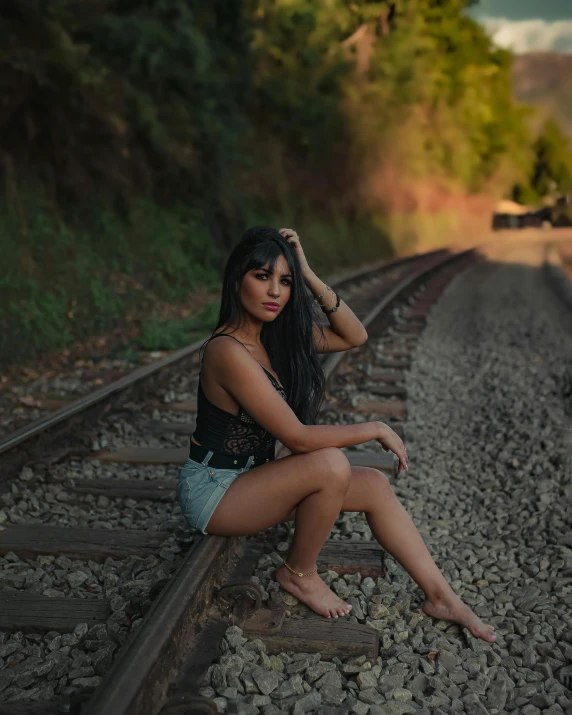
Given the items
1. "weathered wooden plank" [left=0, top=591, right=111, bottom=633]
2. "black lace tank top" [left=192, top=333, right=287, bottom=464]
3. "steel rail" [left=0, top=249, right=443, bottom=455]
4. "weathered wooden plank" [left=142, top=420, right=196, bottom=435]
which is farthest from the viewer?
"weathered wooden plank" [left=142, top=420, right=196, bottom=435]

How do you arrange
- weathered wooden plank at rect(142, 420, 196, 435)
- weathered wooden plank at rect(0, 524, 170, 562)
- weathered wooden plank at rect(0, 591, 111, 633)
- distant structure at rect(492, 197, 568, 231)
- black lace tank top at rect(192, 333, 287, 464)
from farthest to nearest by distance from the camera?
distant structure at rect(492, 197, 568, 231) < weathered wooden plank at rect(142, 420, 196, 435) < weathered wooden plank at rect(0, 524, 170, 562) < black lace tank top at rect(192, 333, 287, 464) < weathered wooden plank at rect(0, 591, 111, 633)

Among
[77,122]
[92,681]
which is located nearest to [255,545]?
[92,681]

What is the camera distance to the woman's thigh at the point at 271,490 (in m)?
2.73

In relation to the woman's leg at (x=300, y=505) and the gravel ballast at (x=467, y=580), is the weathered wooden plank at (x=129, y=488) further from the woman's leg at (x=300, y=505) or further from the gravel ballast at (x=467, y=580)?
the woman's leg at (x=300, y=505)

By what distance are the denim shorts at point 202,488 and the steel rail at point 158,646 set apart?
0.10m

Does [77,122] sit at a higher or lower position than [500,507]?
higher

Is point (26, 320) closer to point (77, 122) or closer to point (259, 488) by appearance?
point (77, 122)

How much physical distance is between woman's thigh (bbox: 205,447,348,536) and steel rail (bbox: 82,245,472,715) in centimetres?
10

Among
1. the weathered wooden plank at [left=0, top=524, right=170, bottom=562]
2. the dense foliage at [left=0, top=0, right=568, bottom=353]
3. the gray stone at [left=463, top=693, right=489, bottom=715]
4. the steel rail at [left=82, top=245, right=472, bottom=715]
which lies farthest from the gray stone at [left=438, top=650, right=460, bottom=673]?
the dense foliage at [left=0, top=0, right=568, bottom=353]

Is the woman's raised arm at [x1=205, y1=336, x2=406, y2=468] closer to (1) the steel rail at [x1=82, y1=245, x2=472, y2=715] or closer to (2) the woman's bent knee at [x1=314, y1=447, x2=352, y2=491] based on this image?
(2) the woman's bent knee at [x1=314, y1=447, x2=352, y2=491]

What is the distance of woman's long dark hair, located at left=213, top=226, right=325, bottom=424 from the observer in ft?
9.09

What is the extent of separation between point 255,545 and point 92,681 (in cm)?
97

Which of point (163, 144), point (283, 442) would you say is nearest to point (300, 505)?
point (283, 442)

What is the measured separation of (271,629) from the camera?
2.55 meters
